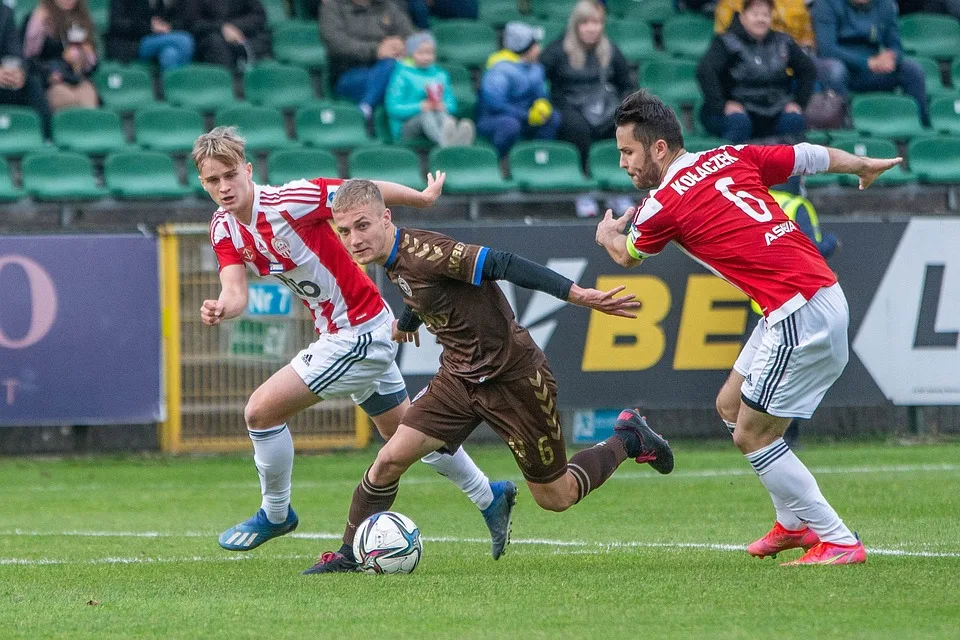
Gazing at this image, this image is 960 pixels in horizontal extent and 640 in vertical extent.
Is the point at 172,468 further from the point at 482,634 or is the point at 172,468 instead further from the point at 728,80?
the point at 482,634

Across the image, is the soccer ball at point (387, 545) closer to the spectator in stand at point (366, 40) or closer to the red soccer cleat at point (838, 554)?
the red soccer cleat at point (838, 554)

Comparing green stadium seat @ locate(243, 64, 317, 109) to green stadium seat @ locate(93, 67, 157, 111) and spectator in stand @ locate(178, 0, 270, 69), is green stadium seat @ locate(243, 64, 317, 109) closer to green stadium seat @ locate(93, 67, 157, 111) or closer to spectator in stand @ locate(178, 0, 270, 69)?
Result: spectator in stand @ locate(178, 0, 270, 69)

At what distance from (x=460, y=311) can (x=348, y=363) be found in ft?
3.25

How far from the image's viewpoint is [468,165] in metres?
14.2

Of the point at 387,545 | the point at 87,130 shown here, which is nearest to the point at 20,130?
the point at 87,130

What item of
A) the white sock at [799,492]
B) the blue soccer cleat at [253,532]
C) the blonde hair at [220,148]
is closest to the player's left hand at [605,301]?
the white sock at [799,492]

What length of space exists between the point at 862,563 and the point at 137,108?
1048 centimetres

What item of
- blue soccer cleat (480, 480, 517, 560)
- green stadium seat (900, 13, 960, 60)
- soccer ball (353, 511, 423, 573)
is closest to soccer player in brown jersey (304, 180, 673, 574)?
soccer ball (353, 511, 423, 573)

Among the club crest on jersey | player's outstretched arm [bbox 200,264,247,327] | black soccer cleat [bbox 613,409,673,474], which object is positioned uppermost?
the club crest on jersey

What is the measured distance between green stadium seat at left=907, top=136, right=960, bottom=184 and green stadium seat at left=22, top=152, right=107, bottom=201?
27.8 ft

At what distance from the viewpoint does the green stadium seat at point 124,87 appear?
1491 centimetres

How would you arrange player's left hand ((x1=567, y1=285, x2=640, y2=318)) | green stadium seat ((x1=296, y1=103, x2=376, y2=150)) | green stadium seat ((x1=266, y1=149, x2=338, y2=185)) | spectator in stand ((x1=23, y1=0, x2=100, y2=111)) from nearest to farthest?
player's left hand ((x1=567, y1=285, x2=640, y2=318)) → green stadium seat ((x1=266, y1=149, x2=338, y2=185)) → spectator in stand ((x1=23, y1=0, x2=100, y2=111)) → green stadium seat ((x1=296, y1=103, x2=376, y2=150))

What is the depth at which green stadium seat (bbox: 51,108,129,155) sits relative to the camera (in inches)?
561

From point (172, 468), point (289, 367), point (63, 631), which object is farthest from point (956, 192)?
point (63, 631)
